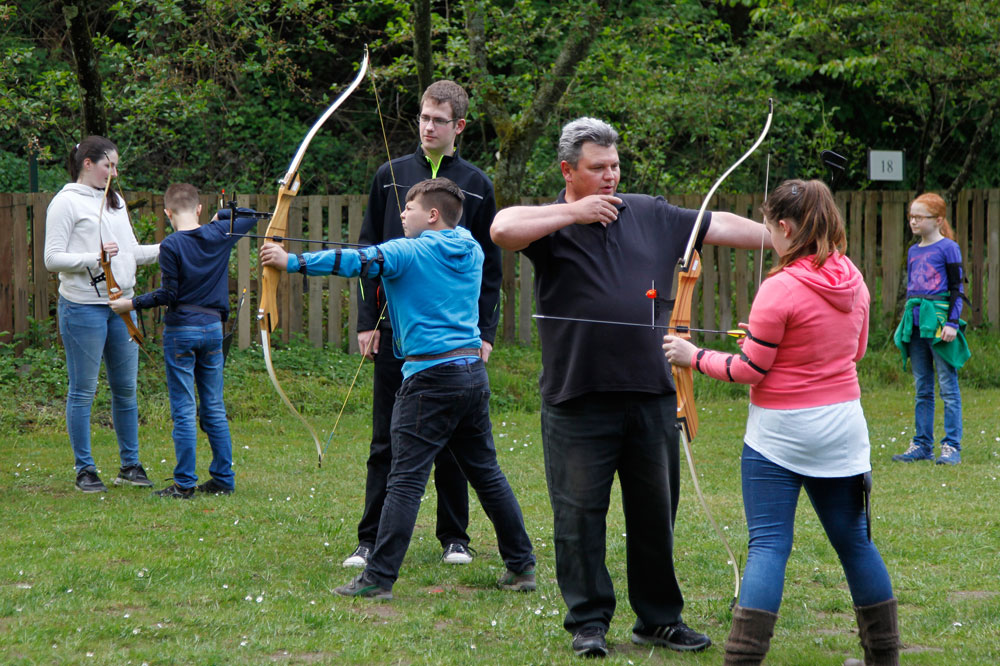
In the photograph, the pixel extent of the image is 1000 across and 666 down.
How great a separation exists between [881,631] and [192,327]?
409 centimetres

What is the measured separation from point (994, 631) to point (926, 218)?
3.95m

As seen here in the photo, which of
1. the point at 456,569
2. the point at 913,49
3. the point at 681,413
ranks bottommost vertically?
the point at 456,569

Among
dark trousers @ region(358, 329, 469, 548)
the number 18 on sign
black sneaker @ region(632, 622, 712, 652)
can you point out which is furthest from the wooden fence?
black sneaker @ region(632, 622, 712, 652)

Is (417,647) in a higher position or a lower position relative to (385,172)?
lower

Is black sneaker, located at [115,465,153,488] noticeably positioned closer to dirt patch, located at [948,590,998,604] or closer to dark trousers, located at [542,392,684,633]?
dark trousers, located at [542,392,684,633]

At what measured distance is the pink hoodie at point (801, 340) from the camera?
3.15 meters

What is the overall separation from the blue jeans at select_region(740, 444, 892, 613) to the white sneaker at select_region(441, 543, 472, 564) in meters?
1.82

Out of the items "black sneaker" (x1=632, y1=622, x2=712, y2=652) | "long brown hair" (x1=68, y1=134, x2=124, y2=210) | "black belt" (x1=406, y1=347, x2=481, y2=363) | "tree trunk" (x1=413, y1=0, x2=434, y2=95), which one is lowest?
"black sneaker" (x1=632, y1=622, x2=712, y2=652)

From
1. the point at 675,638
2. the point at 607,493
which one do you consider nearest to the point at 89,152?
the point at 607,493

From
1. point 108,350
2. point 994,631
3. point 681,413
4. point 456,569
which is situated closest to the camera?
point 681,413

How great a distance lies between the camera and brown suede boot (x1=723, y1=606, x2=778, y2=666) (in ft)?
10.1

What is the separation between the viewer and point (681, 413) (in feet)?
11.4

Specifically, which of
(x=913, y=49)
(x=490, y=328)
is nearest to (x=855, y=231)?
(x=913, y=49)

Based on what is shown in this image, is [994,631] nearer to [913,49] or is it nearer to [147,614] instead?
[147,614]
